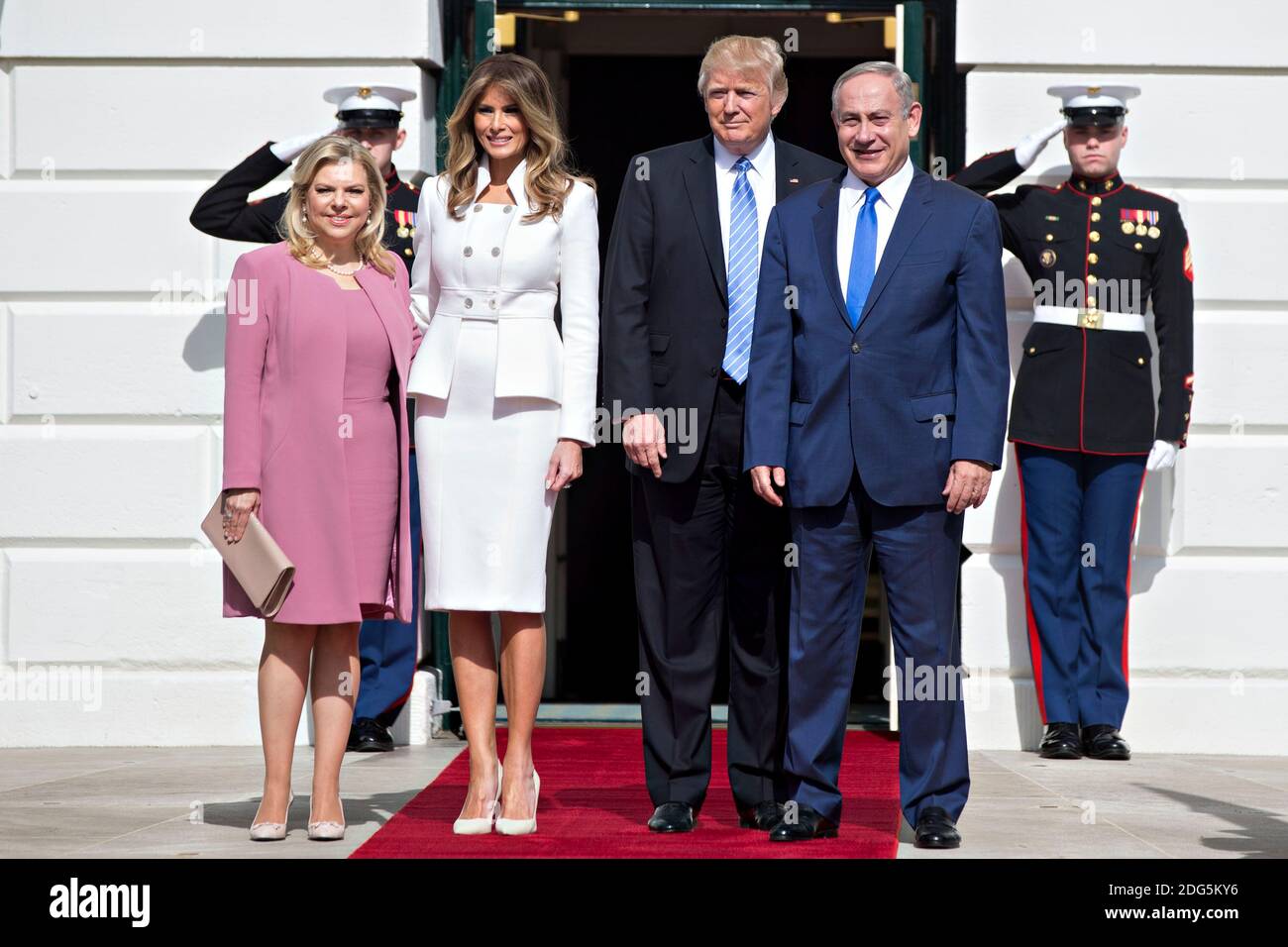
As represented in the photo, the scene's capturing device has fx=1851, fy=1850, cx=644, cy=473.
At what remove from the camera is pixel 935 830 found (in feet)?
14.4

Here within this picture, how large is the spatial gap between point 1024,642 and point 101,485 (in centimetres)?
348

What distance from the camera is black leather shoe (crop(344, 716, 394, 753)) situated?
21.5 feet

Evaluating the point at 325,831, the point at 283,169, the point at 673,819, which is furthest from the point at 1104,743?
the point at 283,169

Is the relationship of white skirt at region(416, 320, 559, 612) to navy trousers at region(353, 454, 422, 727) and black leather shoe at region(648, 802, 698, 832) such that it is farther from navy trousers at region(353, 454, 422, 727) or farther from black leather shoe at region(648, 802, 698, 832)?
navy trousers at region(353, 454, 422, 727)

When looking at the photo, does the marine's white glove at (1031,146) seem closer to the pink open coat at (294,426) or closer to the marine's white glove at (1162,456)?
the marine's white glove at (1162,456)

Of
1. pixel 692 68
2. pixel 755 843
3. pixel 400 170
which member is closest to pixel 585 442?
pixel 755 843

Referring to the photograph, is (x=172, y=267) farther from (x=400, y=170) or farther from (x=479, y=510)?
(x=479, y=510)

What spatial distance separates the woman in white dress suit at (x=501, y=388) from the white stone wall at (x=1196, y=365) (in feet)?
8.77

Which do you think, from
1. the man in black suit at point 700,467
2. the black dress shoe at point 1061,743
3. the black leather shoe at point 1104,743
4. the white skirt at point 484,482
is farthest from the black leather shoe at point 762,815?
the black leather shoe at point 1104,743

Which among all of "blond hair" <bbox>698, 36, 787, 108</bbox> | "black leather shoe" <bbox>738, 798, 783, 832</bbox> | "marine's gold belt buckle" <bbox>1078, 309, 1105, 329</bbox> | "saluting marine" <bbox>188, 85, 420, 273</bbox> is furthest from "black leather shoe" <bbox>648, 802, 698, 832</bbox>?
"marine's gold belt buckle" <bbox>1078, 309, 1105, 329</bbox>

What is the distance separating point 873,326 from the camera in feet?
14.7

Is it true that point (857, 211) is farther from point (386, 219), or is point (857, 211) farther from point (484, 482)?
point (386, 219)

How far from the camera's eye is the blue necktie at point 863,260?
4523 millimetres

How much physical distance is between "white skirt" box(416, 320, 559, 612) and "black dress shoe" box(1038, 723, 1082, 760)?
102 inches
